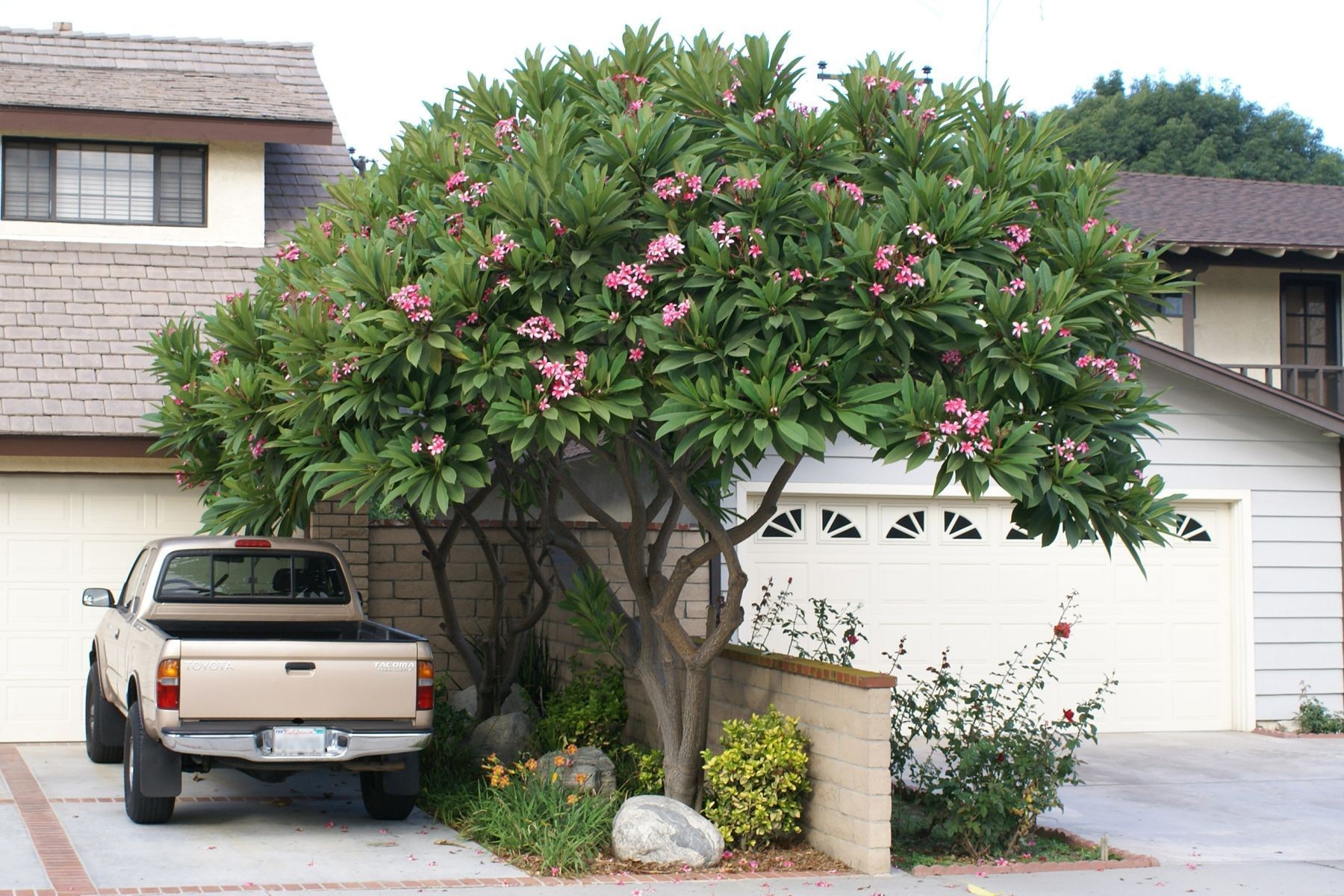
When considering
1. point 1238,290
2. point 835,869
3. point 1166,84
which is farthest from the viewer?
point 1166,84

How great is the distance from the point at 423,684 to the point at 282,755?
944 mm

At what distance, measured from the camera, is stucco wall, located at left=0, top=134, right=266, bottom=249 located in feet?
53.0

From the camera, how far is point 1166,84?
167 ft

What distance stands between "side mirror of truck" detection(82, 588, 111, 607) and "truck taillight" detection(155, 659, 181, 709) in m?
3.14

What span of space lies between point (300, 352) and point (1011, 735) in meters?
5.02

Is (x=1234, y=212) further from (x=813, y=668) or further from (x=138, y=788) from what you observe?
(x=138, y=788)

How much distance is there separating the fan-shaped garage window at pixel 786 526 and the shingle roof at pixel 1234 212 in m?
5.88

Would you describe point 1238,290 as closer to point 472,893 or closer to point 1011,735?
point 1011,735

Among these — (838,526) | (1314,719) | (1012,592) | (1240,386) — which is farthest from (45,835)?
(1314,719)

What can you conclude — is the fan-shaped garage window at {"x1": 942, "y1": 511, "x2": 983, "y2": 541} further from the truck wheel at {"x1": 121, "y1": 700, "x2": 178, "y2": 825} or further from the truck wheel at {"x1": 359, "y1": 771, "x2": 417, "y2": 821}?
the truck wheel at {"x1": 121, "y1": 700, "x2": 178, "y2": 825}

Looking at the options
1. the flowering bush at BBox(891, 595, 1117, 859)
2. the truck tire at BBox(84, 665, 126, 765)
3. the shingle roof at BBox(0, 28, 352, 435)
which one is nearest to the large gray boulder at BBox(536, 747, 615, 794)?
the flowering bush at BBox(891, 595, 1117, 859)

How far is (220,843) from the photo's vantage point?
9156mm

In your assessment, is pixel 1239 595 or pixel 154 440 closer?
pixel 154 440

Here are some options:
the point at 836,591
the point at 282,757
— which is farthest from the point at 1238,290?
the point at 282,757
